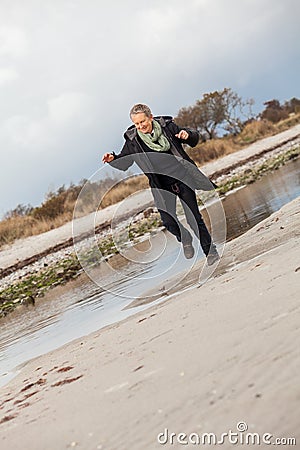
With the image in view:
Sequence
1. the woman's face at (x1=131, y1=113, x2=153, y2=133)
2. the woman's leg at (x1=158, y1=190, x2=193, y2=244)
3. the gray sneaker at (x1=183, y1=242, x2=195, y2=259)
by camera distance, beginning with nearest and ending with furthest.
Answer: the woman's face at (x1=131, y1=113, x2=153, y2=133)
the woman's leg at (x1=158, y1=190, x2=193, y2=244)
the gray sneaker at (x1=183, y1=242, x2=195, y2=259)

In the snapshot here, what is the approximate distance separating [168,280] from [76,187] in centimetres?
2999

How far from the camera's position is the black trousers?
708cm

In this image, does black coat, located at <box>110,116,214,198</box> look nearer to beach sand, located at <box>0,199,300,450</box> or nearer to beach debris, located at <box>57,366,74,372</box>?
beach sand, located at <box>0,199,300,450</box>

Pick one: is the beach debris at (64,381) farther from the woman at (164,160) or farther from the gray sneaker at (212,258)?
the gray sneaker at (212,258)

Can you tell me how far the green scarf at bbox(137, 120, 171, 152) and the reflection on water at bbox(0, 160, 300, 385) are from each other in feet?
5.92

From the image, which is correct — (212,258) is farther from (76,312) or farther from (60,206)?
(60,206)

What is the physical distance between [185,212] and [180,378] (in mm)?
4370

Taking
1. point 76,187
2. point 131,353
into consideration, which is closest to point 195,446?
point 131,353

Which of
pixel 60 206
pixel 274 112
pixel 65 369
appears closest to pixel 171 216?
pixel 65 369

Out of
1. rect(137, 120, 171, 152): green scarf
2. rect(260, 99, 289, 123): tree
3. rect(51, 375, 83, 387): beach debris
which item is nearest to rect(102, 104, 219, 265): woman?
rect(137, 120, 171, 152): green scarf

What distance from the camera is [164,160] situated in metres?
6.84

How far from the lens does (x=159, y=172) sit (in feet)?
22.6

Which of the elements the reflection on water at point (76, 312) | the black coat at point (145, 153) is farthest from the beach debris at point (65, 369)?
the black coat at point (145, 153)

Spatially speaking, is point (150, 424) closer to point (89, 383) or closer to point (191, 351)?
point (191, 351)
